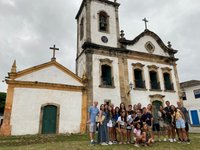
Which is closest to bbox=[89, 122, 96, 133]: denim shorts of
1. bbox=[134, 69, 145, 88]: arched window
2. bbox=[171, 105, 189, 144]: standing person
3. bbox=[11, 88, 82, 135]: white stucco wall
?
bbox=[171, 105, 189, 144]: standing person

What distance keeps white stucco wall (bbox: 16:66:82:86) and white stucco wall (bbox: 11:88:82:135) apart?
31.9 inches

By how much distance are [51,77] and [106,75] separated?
5.02 metres

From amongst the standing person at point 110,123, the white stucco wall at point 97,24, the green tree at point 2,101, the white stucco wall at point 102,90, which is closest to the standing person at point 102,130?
the standing person at point 110,123

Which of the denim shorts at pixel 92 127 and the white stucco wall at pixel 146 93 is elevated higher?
the white stucco wall at pixel 146 93

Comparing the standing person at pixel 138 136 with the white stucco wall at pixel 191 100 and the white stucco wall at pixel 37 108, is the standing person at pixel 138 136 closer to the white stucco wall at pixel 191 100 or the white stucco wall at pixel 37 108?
the white stucco wall at pixel 37 108

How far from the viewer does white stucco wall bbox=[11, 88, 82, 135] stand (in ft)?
40.5

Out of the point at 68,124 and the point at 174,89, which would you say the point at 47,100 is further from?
the point at 174,89

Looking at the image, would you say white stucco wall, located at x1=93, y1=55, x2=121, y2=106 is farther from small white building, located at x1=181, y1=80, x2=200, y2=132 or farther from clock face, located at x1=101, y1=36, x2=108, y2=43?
small white building, located at x1=181, y1=80, x2=200, y2=132

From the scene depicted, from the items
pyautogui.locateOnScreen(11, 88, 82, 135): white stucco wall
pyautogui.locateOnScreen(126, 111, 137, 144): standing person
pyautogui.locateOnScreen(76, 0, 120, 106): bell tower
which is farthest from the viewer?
pyautogui.locateOnScreen(76, 0, 120, 106): bell tower

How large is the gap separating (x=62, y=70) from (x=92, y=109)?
7397 mm

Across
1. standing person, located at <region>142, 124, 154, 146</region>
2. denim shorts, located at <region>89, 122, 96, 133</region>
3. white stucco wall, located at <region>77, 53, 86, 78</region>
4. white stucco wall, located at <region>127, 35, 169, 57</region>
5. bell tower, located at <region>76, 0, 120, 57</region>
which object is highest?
bell tower, located at <region>76, 0, 120, 57</region>

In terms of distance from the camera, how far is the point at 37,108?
1298 centimetres

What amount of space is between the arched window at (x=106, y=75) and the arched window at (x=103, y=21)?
159 inches

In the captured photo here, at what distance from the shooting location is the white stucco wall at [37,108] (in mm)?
12336
